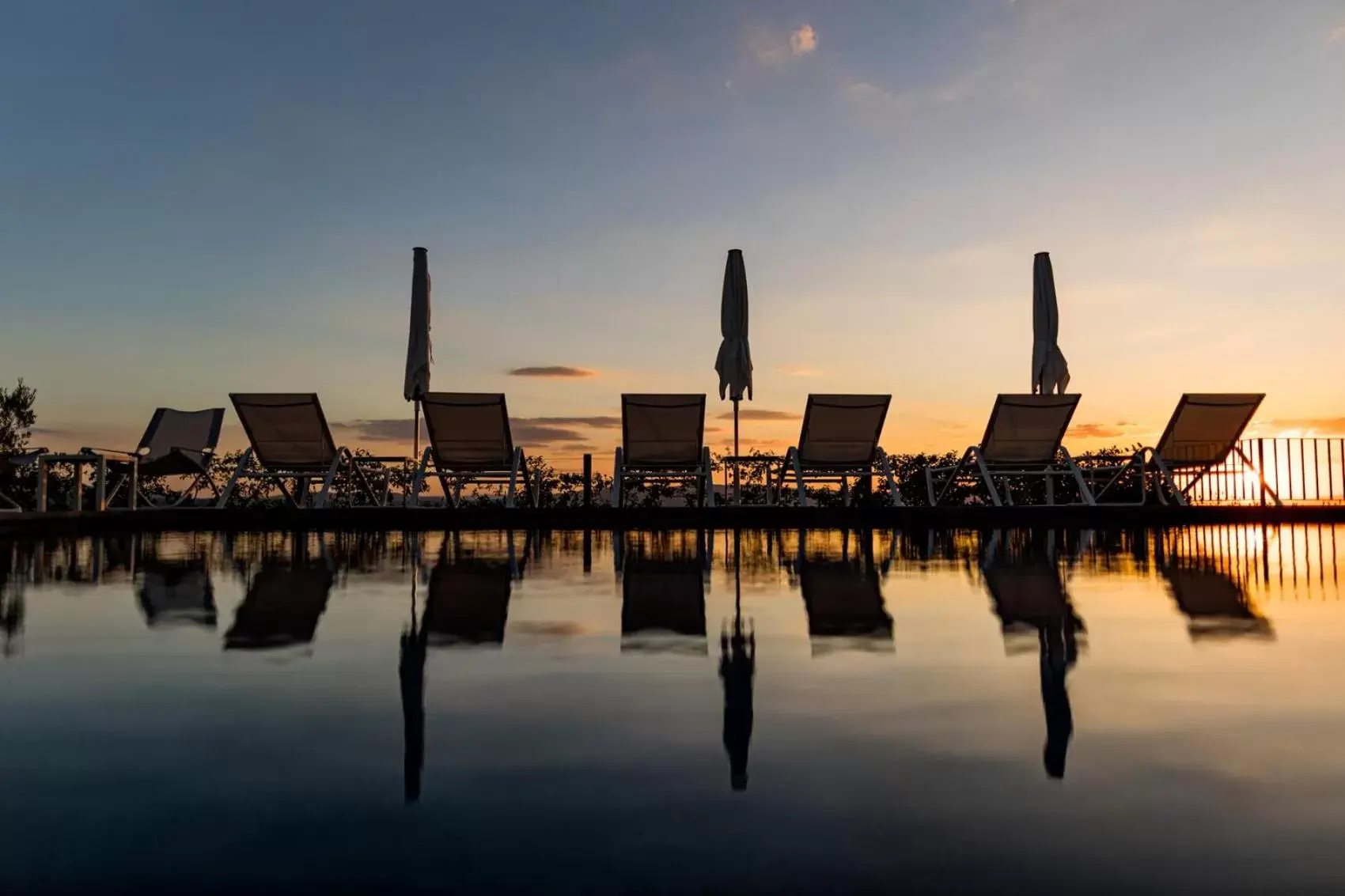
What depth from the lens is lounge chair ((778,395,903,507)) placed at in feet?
29.9

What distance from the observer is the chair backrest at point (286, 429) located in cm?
858

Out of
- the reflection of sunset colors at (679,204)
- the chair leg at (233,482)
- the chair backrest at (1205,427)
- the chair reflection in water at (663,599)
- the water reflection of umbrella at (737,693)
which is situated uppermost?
the reflection of sunset colors at (679,204)

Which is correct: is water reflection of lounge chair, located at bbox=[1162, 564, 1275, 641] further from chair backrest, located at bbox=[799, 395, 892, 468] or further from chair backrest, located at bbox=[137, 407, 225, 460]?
chair backrest, located at bbox=[137, 407, 225, 460]

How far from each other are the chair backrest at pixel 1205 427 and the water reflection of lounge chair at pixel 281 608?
810 centimetres

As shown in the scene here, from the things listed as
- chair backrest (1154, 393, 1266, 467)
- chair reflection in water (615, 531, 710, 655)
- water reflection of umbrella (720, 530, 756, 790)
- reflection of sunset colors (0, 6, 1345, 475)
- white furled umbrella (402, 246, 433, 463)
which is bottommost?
chair reflection in water (615, 531, 710, 655)

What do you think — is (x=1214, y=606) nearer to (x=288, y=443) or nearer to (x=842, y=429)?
(x=842, y=429)

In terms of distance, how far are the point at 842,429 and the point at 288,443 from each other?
17.3ft

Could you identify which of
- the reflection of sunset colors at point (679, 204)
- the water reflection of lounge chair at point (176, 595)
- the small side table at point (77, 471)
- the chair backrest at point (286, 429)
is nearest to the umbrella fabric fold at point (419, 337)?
the reflection of sunset colors at point (679, 204)

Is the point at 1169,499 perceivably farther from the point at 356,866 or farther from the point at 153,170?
the point at 153,170

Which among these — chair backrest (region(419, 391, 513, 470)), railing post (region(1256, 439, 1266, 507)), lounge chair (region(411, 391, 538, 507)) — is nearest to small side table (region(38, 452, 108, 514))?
lounge chair (region(411, 391, 538, 507))

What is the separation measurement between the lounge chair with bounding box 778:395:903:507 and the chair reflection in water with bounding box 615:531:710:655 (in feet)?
11.9

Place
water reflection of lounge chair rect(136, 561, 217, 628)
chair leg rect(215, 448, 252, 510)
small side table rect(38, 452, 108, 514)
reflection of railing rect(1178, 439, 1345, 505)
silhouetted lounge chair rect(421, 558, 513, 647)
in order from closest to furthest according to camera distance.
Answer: silhouetted lounge chair rect(421, 558, 513, 647) → water reflection of lounge chair rect(136, 561, 217, 628) → small side table rect(38, 452, 108, 514) → chair leg rect(215, 448, 252, 510) → reflection of railing rect(1178, 439, 1345, 505)

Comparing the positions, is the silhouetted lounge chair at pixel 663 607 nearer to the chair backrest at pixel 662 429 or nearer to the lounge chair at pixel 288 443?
the chair backrest at pixel 662 429


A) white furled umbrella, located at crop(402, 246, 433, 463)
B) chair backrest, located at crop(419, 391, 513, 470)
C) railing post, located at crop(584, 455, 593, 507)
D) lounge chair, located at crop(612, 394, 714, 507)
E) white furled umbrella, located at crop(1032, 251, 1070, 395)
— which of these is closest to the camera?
chair backrest, located at crop(419, 391, 513, 470)
